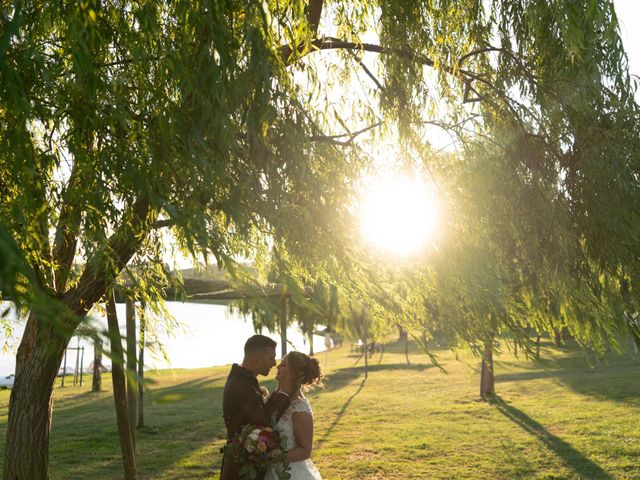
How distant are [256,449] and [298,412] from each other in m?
0.39

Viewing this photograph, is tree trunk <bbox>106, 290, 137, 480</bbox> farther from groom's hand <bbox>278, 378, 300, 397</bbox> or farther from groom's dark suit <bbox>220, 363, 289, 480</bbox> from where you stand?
groom's hand <bbox>278, 378, 300, 397</bbox>

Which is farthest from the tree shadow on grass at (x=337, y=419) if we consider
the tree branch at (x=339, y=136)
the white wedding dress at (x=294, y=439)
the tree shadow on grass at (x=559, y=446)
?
the white wedding dress at (x=294, y=439)

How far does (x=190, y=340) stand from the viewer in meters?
7.34

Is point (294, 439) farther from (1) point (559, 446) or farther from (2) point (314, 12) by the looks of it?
(1) point (559, 446)

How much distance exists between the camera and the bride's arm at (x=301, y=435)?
4.84m

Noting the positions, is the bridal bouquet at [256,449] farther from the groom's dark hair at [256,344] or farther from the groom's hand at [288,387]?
the groom's dark hair at [256,344]

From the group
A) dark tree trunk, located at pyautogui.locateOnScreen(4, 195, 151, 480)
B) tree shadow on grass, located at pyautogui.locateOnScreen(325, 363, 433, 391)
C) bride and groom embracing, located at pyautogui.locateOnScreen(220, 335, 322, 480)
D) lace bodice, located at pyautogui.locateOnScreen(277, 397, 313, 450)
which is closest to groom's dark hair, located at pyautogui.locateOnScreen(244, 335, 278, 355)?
bride and groom embracing, located at pyautogui.locateOnScreen(220, 335, 322, 480)

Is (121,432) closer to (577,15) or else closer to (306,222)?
(306,222)

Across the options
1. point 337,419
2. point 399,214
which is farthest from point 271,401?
point 337,419

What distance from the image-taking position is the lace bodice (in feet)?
16.1

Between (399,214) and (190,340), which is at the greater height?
(399,214)

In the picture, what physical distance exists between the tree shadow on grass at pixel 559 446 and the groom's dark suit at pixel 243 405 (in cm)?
574

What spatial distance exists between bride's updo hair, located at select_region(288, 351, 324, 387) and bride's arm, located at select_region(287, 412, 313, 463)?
240 millimetres

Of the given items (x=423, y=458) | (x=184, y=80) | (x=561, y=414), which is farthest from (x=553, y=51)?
(x=561, y=414)
